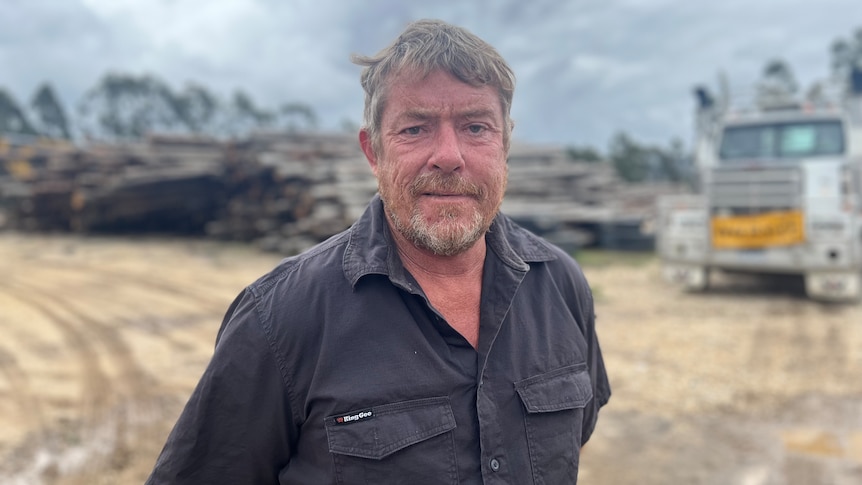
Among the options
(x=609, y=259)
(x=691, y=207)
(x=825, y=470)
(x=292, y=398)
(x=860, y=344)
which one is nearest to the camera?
(x=292, y=398)

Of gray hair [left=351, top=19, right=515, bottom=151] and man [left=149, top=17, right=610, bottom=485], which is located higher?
gray hair [left=351, top=19, right=515, bottom=151]

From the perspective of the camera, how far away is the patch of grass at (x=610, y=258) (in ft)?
39.8

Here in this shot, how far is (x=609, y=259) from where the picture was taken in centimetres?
1280

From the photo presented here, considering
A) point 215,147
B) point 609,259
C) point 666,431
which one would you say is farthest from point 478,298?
point 215,147

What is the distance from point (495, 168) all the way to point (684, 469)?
313 cm

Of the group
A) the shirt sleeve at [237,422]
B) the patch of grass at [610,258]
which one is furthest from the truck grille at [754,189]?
the shirt sleeve at [237,422]

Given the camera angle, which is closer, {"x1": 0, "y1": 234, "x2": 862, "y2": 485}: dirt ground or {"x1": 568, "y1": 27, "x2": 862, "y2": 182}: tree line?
{"x1": 0, "y1": 234, "x2": 862, "y2": 485}: dirt ground

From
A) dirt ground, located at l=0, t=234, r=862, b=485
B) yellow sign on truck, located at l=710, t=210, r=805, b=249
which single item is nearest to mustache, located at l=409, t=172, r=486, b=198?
dirt ground, located at l=0, t=234, r=862, b=485

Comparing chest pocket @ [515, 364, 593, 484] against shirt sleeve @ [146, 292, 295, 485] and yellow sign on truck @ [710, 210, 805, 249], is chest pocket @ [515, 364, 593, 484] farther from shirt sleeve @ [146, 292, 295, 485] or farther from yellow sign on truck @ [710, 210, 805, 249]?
yellow sign on truck @ [710, 210, 805, 249]

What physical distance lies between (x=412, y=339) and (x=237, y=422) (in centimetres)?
51

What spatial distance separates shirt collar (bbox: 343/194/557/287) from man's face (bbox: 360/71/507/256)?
0.08m

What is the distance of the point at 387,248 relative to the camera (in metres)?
1.81

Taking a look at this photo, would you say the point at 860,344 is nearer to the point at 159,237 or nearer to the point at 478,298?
the point at 478,298

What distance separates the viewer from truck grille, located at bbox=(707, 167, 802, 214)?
8.38m
